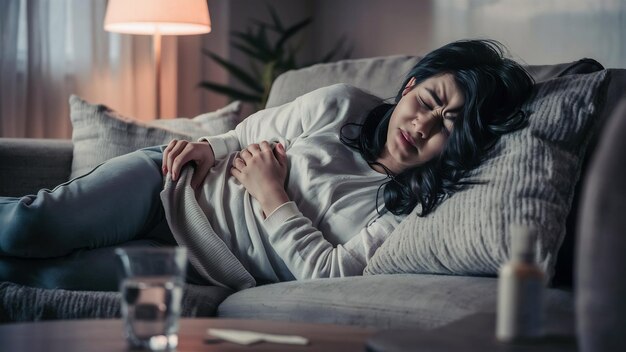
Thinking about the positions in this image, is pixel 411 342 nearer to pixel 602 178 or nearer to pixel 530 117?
pixel 602 178

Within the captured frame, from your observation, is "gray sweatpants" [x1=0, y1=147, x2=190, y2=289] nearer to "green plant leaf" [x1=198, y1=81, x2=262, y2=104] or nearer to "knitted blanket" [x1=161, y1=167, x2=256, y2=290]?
"knitted blanket" [x1=161, y1=167, x2=256, y2=290]

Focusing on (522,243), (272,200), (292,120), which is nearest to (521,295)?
(522,243)

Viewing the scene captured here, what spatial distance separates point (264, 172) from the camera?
72.0 inches

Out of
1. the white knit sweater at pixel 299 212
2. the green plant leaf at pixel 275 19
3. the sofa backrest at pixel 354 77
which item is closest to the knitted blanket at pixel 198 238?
the white knit sweater at pixel 299 212

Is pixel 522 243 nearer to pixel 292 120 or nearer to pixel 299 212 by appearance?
pixel 299 212

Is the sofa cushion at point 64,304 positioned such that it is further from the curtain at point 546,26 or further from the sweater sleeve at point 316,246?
the curtain at point 546,26

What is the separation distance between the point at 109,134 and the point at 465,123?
3.19 ft

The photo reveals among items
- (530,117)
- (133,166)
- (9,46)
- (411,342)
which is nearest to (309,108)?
(133,166)

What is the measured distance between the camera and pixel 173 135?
231 centimetres

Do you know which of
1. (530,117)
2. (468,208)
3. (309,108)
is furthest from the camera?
(309,108)

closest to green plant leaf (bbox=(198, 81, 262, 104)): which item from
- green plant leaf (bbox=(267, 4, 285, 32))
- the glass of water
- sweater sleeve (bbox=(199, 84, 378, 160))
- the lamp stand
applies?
the lamp stand

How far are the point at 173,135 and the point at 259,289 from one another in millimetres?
803

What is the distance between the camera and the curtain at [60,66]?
347 cm

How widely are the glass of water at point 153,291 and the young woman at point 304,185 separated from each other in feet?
2.59
